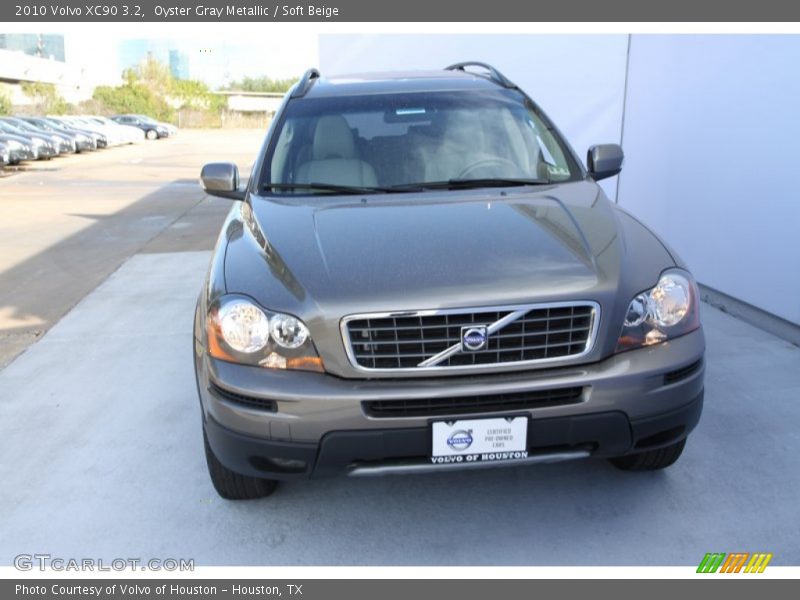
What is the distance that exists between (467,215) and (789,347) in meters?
2.83

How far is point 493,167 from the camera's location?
12.1ft

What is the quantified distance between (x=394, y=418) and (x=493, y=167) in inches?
66.6

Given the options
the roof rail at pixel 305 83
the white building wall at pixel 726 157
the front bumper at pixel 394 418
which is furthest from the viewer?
the white building wall at pixel 726 157

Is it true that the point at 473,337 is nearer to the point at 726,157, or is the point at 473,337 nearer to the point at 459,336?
the point at 459,336

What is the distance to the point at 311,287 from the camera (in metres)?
2.56

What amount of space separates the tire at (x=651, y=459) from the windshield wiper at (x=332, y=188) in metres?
1.60

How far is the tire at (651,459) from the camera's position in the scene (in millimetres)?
3072

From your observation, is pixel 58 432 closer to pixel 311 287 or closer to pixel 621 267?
pixel 311 287

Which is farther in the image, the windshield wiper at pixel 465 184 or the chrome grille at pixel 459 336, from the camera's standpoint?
the windshield wiper at pixel 465 184

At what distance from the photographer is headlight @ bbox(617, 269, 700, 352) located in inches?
103

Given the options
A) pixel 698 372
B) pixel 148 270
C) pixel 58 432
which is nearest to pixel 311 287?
Answer: pixel 698 372

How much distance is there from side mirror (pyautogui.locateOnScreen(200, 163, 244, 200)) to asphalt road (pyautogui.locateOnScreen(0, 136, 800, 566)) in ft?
3.89

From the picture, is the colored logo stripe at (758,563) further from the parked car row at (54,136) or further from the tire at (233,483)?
the parked car row at (54,136)

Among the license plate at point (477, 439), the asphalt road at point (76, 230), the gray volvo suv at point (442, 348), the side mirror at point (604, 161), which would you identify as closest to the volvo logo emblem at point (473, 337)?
the gray volvo suv at point (442, 348)
